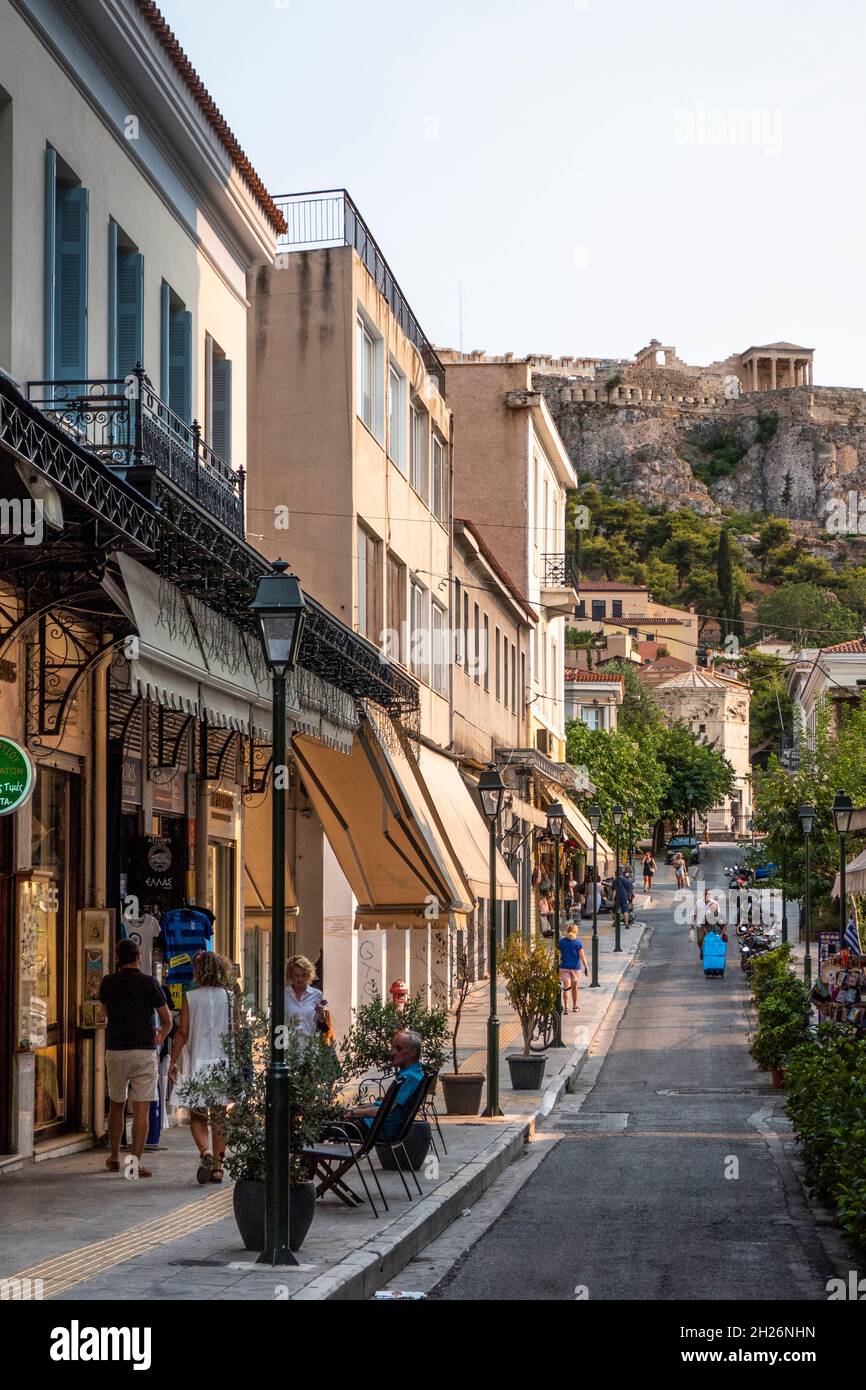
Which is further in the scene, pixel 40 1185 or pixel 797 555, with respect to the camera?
pixel 797 555

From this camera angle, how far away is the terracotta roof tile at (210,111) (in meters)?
15.7

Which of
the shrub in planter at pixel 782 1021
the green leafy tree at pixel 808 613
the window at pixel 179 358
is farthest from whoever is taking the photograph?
the green leafy tree at pixel 808 613

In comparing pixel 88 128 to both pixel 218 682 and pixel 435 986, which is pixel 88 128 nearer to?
pixel 218 682

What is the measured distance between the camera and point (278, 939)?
1095 centimetres

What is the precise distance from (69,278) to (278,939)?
6295 mm

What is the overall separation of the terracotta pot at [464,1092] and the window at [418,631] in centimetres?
1131

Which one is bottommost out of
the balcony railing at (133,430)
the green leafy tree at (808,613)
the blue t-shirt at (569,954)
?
the blue t-shirt at (569,954)

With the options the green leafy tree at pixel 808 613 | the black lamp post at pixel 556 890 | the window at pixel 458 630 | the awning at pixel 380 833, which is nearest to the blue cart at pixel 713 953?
the black lamp post at pixel 556 890

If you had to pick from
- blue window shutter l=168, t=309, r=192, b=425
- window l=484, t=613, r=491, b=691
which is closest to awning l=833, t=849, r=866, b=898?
blue window shutter l=168, t=309, r=192, b=425

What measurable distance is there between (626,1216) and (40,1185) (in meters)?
4.22

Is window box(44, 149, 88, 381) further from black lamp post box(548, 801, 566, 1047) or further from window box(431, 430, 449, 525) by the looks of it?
window box(431, 430, 449, 525)

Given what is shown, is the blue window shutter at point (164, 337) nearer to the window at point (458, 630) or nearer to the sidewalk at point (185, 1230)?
the sidewalk at point (185, 1230)

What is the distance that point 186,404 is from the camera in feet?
61.0

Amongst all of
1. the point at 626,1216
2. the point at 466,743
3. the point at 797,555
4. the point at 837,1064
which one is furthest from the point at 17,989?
the point at 797,555
